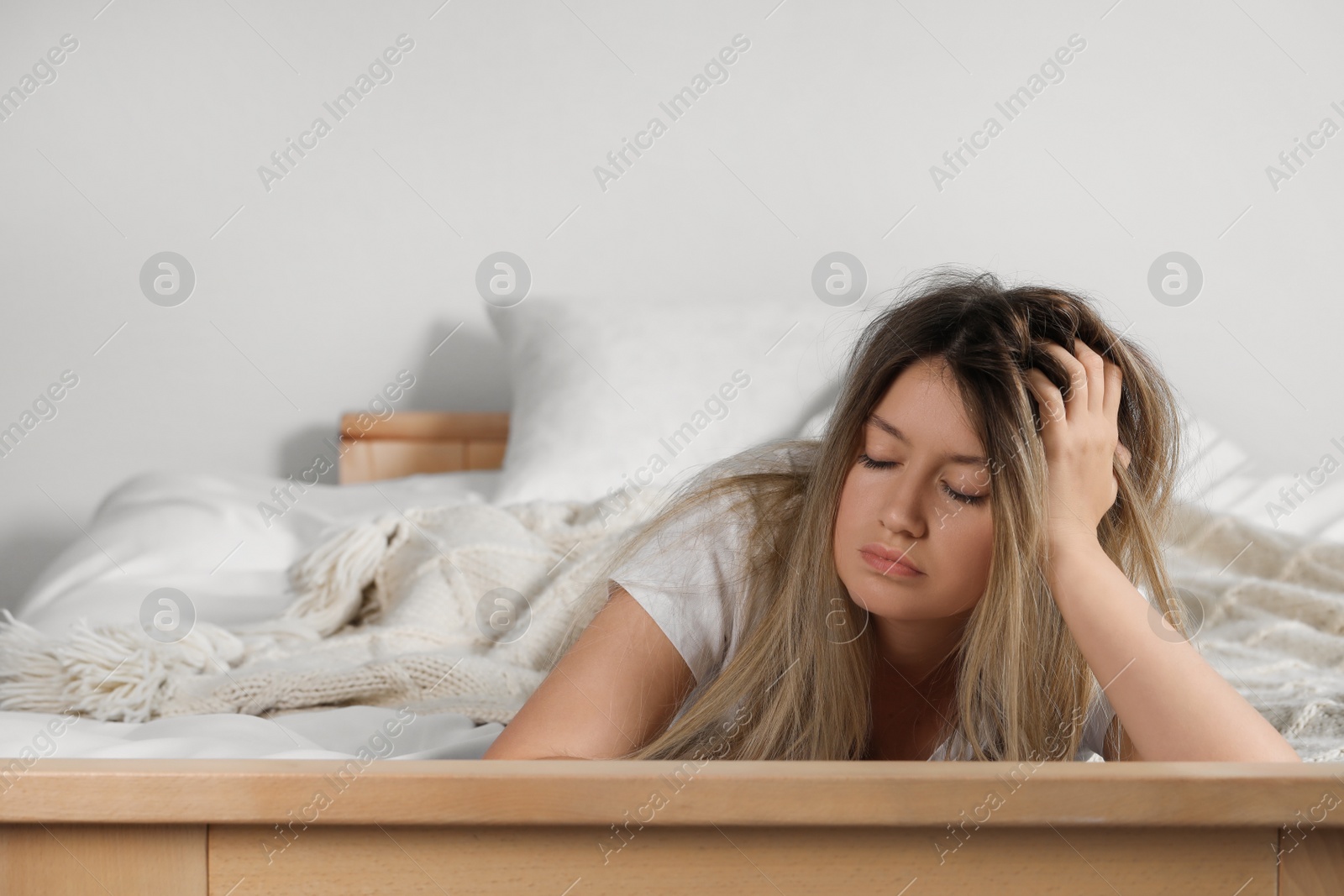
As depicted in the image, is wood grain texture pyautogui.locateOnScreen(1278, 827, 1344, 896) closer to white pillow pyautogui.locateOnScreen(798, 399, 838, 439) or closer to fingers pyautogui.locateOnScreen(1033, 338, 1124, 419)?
fingers pyautogui.locateOnScreen(1033, 338, 1124, 419)

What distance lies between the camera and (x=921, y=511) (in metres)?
0.75

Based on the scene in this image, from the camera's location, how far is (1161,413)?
836 millimetres

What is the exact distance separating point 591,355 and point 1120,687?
1.32 metres

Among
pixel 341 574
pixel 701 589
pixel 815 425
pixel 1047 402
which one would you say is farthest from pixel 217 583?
pixel 1047 402

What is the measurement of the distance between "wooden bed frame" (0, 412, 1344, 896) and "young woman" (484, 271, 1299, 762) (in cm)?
23

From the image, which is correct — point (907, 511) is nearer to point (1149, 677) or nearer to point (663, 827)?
point (1149, 677)

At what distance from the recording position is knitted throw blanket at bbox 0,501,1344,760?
0.95 m

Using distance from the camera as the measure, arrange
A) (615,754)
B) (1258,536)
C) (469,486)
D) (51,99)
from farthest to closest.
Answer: (51,99)
(469,486)
(1258,536)
(615,754)

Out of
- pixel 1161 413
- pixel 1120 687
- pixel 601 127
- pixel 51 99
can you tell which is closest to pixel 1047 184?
pixel 601 127

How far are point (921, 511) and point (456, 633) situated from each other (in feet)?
2.00

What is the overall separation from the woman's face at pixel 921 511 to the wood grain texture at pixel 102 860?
1.61 feet

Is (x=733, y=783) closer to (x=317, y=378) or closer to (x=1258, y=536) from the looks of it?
(x=1258, y=536)

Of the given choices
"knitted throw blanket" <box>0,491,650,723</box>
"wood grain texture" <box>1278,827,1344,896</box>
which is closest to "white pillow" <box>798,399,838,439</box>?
"knitted throw blanket" <box>0,491,650,723</box>

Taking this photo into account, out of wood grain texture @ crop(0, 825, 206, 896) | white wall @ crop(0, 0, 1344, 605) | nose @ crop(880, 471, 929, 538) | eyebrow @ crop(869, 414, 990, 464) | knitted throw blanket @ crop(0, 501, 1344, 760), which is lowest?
knitted throw blanket @ crop(0, 501, 1344, 760)
